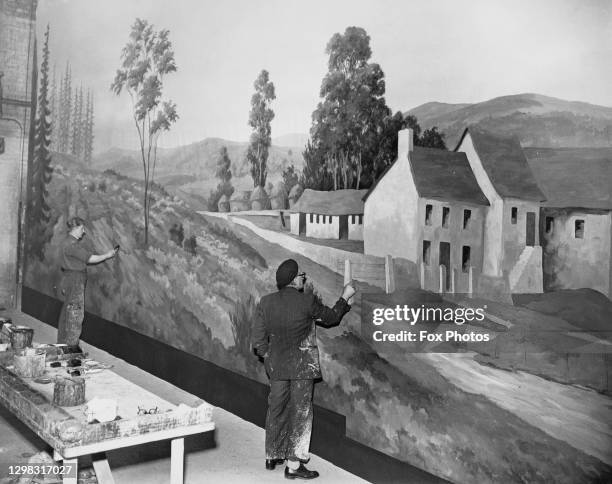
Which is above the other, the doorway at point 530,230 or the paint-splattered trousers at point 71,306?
the doorway at point 530,230

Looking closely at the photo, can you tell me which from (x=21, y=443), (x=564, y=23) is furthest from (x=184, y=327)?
(x=564, y=23)

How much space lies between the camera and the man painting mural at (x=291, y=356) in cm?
485

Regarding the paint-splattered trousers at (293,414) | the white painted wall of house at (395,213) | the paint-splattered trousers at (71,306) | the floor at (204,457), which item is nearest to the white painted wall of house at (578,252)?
the white painted wall of house at (395,213)

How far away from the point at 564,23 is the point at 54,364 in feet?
12.8

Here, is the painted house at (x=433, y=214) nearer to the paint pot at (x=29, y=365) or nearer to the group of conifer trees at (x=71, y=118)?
the paint pot at (x=29, y=365)

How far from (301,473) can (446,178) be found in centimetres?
223

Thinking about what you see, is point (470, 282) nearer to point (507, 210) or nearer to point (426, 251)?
point (426, 251)

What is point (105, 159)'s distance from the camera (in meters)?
8.66

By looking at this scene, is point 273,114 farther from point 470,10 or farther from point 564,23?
point 564,23

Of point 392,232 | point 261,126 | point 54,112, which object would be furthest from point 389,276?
point 54,112

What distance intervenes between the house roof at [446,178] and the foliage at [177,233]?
3.15 m

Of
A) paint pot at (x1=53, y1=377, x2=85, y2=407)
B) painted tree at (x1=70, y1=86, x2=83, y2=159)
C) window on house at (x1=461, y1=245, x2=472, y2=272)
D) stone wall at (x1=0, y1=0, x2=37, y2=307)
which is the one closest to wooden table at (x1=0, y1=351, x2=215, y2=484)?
paint pot at (x1=53, y1=377, x2=85, y2=407)

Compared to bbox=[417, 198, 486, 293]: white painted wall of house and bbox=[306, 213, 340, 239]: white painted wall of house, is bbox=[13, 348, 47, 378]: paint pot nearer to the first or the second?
bbox=[306, 213, 340, 239]: white painted wall of house

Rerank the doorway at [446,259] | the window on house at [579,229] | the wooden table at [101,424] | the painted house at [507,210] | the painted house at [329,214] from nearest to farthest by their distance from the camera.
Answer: the wooden table at [101,424]
the window on house at [579,229]
the painted house at [507,210]
the doorway at [446,259]
the painted house at [329,214]
